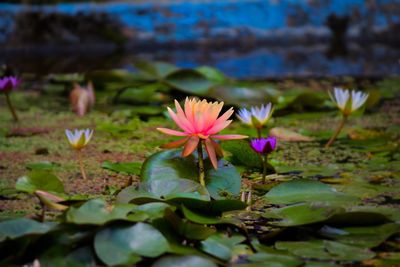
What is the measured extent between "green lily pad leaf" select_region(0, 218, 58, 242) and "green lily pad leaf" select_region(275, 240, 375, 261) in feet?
1.34

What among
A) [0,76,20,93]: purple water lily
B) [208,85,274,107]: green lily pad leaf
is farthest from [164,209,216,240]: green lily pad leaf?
[208,85,274,107]: green lily pad leaf

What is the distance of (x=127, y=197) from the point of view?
1410 mm

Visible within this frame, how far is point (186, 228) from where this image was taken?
126 centimetres

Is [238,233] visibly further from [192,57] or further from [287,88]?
[192,57]

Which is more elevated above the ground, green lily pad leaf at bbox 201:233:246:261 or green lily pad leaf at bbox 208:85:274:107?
green lily pad leaf at bbox 208:85:274:107

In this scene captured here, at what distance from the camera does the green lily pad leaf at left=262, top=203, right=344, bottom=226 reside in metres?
1.34

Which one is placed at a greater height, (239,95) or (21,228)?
(239,95)

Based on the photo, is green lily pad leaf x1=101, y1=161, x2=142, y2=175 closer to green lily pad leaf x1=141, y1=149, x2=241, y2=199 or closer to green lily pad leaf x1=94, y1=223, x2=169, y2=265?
green lily pad leaf x1=141, y1=149, x2=241, y2=199

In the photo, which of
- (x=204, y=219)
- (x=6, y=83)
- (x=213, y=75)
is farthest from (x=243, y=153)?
(x=213, y=75)

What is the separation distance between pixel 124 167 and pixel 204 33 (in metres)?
4.04

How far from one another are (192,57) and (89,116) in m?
2.47

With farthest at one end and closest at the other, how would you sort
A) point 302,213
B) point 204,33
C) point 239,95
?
1. point 204,33
2. point 239,95
3. point 302,213

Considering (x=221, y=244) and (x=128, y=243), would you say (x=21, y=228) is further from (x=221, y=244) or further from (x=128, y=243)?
(x=221, y=244)

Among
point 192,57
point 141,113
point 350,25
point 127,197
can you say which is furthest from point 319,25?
point 127,197
